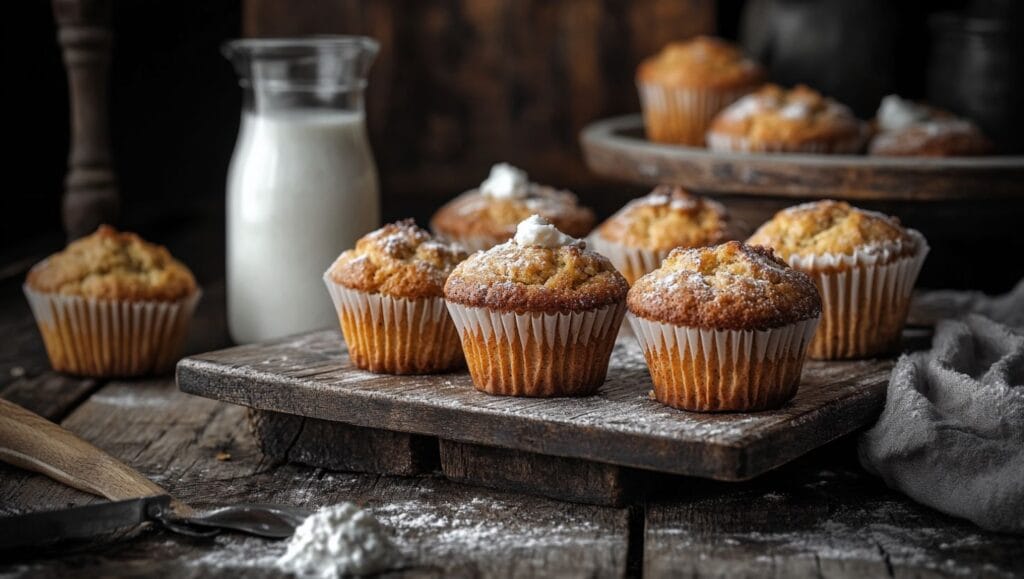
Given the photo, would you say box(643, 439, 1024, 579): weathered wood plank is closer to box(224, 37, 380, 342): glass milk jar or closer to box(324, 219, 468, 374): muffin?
box(324, 219, 468, 374): muffin

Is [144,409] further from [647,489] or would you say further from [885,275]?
[885,275]

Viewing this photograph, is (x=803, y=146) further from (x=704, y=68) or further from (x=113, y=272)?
(x=113, y=272)

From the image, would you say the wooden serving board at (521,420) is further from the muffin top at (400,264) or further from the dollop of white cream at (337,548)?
the dollop of white cream at (337,548)

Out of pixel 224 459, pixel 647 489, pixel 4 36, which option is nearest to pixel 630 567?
pixel 647 489

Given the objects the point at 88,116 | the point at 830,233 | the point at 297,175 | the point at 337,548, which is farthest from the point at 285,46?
the point at 337,548

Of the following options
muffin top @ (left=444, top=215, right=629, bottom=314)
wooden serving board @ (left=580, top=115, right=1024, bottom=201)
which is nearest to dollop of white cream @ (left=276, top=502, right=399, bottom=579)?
muffin top @ (left=444, top=215, right=629, bottom=314)

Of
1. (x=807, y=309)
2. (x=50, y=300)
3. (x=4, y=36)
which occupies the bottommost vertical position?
(x=50, y=300)
